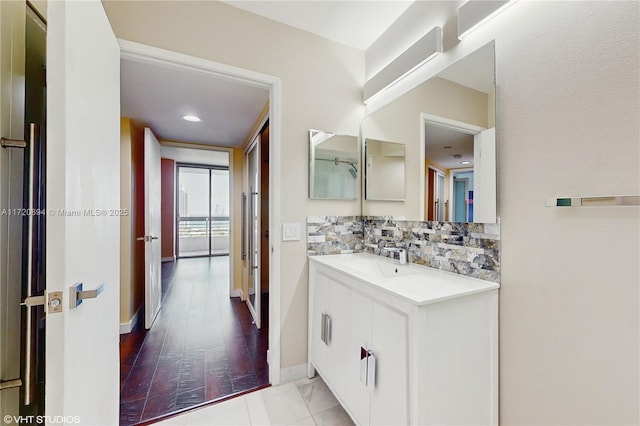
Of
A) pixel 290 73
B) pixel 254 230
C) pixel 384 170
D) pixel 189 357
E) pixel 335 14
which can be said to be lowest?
pixel 189 357

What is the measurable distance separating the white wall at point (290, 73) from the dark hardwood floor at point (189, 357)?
48 centimetres

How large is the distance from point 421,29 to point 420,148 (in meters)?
0.73

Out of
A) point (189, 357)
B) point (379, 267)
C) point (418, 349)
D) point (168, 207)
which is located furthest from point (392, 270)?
point (168, 207)

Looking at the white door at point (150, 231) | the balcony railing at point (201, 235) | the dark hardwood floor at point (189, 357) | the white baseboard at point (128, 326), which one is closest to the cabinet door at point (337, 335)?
the dark hardwood floor at point (189, 357)

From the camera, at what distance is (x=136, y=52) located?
4.67ft

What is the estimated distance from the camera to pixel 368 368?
119cm

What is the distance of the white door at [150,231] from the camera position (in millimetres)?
2578

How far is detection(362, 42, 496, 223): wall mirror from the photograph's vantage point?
1211mm

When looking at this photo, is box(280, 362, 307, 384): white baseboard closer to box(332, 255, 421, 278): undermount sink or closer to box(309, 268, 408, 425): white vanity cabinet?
box(309, 268, 408, 425): white vanity cabinet

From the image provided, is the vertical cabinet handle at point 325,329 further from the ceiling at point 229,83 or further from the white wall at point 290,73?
the ceiling at point 229,83

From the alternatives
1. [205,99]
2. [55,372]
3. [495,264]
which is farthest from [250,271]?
[495,264]

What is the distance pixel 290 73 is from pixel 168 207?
5.63 meters

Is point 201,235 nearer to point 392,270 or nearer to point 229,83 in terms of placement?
point 229,83

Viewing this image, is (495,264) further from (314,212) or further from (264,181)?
(264,181)
